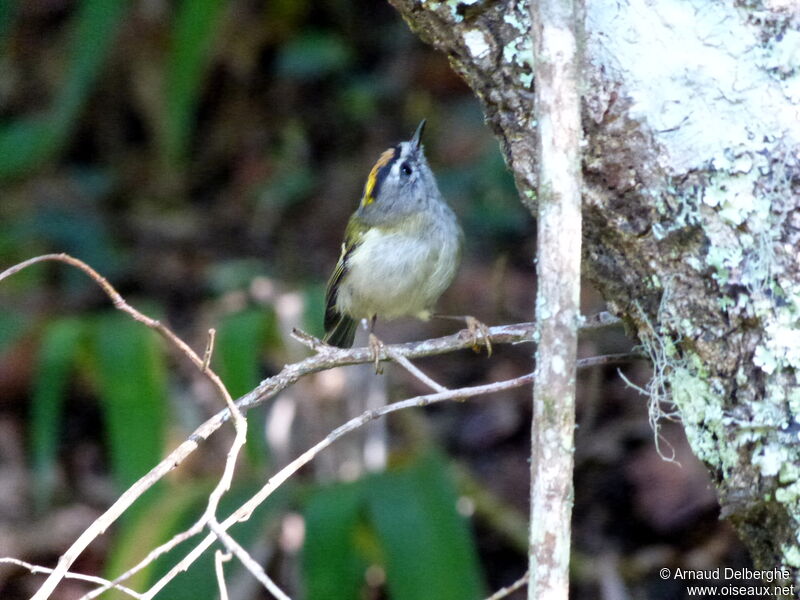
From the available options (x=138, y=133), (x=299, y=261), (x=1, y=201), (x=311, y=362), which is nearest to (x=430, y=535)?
(x=311, y=362)

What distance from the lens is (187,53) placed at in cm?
590

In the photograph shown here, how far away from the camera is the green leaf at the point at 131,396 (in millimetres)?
3740

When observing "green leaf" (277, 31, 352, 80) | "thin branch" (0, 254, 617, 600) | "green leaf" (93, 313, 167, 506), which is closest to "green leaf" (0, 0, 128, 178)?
"green leaf" (277, 31, 352, 80)

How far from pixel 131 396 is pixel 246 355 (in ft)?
1.73

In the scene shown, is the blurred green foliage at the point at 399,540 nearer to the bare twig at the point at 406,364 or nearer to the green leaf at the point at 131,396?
the green leaf at the point at 131,396

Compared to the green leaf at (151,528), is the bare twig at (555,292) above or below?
above

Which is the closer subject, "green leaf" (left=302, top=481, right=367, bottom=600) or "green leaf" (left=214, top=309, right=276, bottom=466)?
"green leaf" (left=302, top=481, right=367, bottom=600)

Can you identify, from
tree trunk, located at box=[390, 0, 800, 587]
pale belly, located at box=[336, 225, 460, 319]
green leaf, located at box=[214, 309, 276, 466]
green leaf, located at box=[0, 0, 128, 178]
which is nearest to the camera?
tree trunk, located at box=[390, 0, 800, 587]

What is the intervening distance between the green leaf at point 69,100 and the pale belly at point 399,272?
255cm

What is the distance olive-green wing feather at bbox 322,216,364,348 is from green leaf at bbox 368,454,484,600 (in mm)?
772

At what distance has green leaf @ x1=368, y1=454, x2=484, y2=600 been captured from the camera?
3242 mm

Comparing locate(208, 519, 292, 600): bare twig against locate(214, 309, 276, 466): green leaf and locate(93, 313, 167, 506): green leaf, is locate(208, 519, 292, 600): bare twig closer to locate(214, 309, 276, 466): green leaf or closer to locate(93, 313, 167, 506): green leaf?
locate(214, 309, 276, 466): green leaf

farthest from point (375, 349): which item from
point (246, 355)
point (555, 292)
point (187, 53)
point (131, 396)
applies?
point (187, 53)

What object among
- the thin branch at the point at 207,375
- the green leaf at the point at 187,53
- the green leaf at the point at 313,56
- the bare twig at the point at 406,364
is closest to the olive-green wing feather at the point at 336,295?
the thin branch at the point at 207,375
